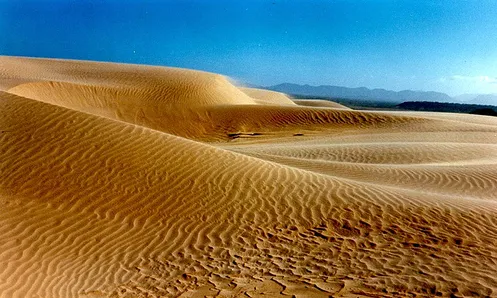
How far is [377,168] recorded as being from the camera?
42.3 feet

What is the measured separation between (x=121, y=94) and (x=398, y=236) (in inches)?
987

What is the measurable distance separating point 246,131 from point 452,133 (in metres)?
10.9

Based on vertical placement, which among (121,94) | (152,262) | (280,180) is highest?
(121,94)

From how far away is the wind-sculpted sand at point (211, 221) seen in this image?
5.55 m

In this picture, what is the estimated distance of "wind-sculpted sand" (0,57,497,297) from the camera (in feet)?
18.2

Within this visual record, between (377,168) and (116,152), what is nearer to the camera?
(116,152)

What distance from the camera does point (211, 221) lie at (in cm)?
757

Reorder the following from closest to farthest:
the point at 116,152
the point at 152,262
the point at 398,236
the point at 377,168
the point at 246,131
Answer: the point at 152,262
the point at 398,236
the point at 116,152
the point at 377,168
the point at 246,131

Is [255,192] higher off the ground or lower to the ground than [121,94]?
lower

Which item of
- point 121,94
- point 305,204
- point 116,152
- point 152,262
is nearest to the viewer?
point 152,262

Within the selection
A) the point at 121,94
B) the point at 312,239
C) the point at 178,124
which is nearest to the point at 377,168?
the point at 312,239

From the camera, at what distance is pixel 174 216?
7.68 meters

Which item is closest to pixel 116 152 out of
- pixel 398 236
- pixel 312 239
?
pixel 312 239

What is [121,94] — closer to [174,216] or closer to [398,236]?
[174,216]
